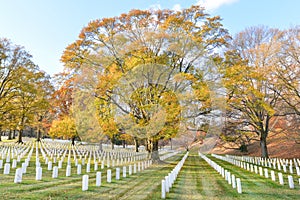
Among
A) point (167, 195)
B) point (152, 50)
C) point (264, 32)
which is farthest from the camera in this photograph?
point (264, 32)

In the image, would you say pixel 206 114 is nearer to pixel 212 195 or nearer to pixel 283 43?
pixel 283 43

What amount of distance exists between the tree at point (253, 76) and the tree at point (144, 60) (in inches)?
82.9

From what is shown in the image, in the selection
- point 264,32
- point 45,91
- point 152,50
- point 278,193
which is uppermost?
point 264,32

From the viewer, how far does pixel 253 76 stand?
15180mm

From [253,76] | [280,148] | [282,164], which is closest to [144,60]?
[253,76]

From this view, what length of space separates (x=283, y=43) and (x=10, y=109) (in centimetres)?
2387

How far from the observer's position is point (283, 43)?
16016 millimetres

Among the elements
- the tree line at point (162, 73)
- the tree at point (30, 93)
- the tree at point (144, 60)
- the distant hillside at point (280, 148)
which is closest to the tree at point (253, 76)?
the tree line at point (162, 73)

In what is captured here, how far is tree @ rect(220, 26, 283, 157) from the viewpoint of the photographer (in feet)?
51.2

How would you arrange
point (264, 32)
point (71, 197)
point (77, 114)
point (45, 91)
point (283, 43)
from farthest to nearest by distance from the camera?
point (45, 91) < point (264, 32) < point (77, 114) < point (283, 43) < point (71, 197)

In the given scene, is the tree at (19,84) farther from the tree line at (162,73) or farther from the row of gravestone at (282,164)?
the row of gravestone at (282,164)

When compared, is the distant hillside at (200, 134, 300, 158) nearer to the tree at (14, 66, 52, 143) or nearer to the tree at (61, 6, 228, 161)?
the tree at (61, 6, 228, 161)

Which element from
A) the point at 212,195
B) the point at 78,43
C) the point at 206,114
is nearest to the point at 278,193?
the point at 212,195

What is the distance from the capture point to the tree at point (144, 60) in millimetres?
15875
